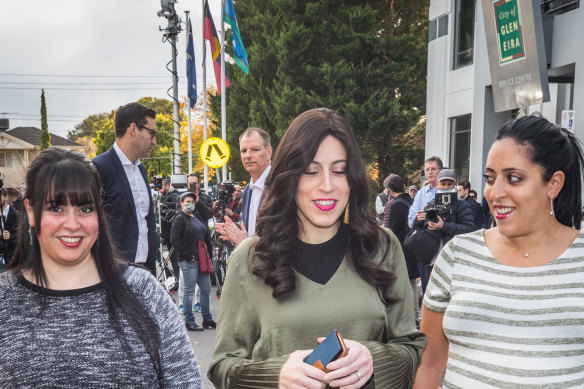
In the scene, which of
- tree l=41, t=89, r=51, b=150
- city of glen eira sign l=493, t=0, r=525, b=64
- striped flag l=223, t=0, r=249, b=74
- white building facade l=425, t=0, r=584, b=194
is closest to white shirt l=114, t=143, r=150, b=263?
white building facade l=425, t=0, r=584, b=194

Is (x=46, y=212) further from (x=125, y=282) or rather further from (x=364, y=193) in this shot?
(x=364, y=193)

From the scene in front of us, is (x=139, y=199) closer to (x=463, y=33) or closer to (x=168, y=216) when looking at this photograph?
(x=168, y=216)

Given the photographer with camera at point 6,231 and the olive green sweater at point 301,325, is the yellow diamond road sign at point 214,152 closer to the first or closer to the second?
the photographer with camera at point 6,231

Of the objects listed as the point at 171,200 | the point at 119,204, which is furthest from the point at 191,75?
the point at 119,204

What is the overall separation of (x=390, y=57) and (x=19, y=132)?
75954mm

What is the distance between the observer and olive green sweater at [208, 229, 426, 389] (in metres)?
1.77

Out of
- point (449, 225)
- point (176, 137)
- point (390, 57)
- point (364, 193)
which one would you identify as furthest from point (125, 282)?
point (390, 57)

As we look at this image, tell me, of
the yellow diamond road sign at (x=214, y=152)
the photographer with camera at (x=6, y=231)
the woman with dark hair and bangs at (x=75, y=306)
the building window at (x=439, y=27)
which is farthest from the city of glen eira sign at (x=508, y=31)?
the woman with dark hair and bangs at (x=75, y=306)

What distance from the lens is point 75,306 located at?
75.7 inches

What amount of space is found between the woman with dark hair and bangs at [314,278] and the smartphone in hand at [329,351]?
0.09 metres

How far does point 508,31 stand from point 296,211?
34.3 feet

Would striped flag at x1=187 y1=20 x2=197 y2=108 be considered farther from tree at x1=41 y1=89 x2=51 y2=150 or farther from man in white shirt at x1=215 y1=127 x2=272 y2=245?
tree at x1=41 y1=89 x2=51 y2=150

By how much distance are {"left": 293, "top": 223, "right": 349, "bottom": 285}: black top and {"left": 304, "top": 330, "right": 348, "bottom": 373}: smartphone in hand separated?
0.30 metres

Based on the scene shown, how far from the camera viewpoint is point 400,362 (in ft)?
5.96
